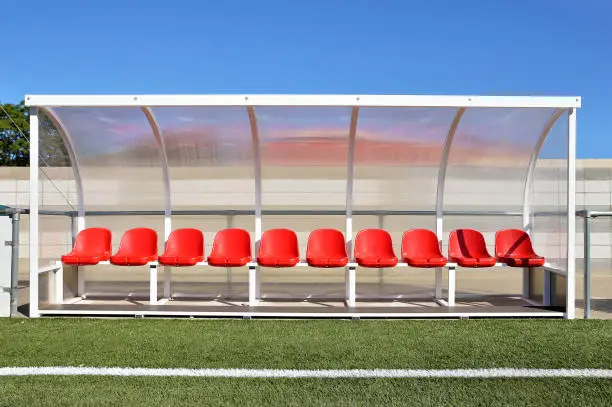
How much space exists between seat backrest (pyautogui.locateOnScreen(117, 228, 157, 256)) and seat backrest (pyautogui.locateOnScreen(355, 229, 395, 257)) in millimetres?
3020

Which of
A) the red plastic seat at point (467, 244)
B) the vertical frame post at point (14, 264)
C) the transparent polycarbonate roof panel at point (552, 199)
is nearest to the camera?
the vertical frame post at point (14, 264)

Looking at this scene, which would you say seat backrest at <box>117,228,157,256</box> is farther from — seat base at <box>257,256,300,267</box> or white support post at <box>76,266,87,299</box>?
seat base at <box>257,256,300,267</box>

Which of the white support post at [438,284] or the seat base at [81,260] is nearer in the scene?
the seat base at [81,260]

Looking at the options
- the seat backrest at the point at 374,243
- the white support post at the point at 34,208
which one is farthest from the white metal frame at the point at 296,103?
the seat backrest at the point at 374,243

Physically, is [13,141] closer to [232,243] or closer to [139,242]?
[139,242]

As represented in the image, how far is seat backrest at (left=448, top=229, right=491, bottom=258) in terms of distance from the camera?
24.3ft

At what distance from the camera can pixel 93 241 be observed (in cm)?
748

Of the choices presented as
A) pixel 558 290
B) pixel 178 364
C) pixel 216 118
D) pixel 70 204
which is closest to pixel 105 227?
pixel 70 204

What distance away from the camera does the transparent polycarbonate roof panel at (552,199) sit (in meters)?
6.66

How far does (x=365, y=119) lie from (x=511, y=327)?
3166mm

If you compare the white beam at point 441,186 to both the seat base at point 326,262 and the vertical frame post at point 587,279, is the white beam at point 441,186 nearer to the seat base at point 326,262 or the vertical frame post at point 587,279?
the seat base at point 326,262

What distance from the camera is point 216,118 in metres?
6.93

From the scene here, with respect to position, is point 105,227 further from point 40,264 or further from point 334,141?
point 334,141

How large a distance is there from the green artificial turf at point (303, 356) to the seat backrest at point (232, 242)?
1529mm
